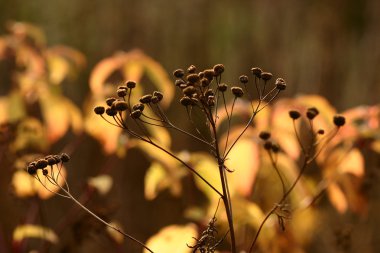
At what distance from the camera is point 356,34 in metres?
2.66

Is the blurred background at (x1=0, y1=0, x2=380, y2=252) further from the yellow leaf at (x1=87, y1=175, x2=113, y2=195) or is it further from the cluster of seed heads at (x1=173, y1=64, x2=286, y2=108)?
the cluster of seed heads at (x1=173, y1=64, x2=286, y2=108)

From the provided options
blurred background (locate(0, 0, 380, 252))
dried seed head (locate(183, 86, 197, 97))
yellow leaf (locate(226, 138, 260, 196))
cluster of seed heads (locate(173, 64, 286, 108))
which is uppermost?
blurred background (locate(0, 0, 380, 252))

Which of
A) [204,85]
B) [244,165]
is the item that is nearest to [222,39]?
[244,165]

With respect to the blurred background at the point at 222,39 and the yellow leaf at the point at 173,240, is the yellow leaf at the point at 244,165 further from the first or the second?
the blurred background at the point at 222,39

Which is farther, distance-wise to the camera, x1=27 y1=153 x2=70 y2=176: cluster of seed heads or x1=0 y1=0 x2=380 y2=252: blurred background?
x1=0 y1=0 x2=380 y2=252: blurred background

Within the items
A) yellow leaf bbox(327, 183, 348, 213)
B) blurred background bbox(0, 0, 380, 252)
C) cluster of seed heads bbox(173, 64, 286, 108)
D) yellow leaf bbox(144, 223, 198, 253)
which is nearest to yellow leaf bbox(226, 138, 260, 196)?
yellow leaf bbox(144, 223, 198, 253)

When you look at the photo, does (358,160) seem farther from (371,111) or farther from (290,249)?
(290,249)

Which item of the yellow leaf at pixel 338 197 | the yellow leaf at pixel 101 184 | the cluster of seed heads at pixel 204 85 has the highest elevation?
the yellow leaf at pixel 338 197

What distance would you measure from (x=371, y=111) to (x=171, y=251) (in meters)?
0.53

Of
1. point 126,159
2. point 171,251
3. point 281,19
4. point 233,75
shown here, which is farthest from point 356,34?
point 171,251

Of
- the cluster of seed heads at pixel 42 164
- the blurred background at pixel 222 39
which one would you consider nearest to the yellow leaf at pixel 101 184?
the cluster of seed heads at pixel 42 164

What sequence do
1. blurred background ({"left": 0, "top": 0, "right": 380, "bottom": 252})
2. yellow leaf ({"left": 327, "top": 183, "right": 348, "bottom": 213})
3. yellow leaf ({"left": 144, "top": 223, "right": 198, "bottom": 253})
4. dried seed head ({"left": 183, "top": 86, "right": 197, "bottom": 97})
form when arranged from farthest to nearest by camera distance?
blurred background ({"left": 0, "top": 0, "right": 380, "bottom": 252})
yellow leaf ({"left": 327, "top": 183, "right": 348, "bottom": 213})
yellow leaf ({"left": 144, "top": 223, "right": 198, "bottom": 253})
dried seed head ({"left": 183, "top": 86, "right": 197, "bottom": 97})

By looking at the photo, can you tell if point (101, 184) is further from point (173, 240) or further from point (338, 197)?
point (338, 197)

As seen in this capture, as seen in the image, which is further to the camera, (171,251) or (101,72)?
(101,72)
